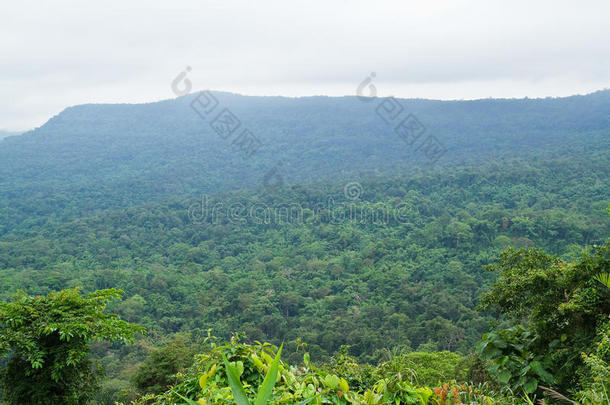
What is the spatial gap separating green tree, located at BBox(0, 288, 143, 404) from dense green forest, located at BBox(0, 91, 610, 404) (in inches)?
11.0

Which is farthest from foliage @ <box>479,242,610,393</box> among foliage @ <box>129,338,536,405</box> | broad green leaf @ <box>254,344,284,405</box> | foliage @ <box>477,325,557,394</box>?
broad green leaf @ <box>254,344,284,405</box>

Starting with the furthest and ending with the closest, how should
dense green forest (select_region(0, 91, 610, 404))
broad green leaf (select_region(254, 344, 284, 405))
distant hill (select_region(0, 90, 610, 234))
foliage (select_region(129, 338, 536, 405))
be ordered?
distant hill (select_region(0, 90, 610, 234))
dense green forest (select_region(0, 91, 610, 404))
foliage (select_region(129, 338, 536, 405))
broad green leaf (select_region(254, 344, 284, 405))

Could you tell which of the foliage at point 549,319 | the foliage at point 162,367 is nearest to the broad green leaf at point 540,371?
the foliage at point 549,319

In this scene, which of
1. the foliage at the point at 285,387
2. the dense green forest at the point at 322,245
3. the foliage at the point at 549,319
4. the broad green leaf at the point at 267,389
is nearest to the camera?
the broad green leaf at the point at 267,389

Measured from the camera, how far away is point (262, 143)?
70312mm

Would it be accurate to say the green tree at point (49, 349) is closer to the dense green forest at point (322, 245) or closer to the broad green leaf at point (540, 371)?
the dense green forest at point (322, 245)

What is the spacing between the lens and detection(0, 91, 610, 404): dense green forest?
4152mm

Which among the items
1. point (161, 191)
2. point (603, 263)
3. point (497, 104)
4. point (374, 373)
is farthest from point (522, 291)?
point (497, 104)
